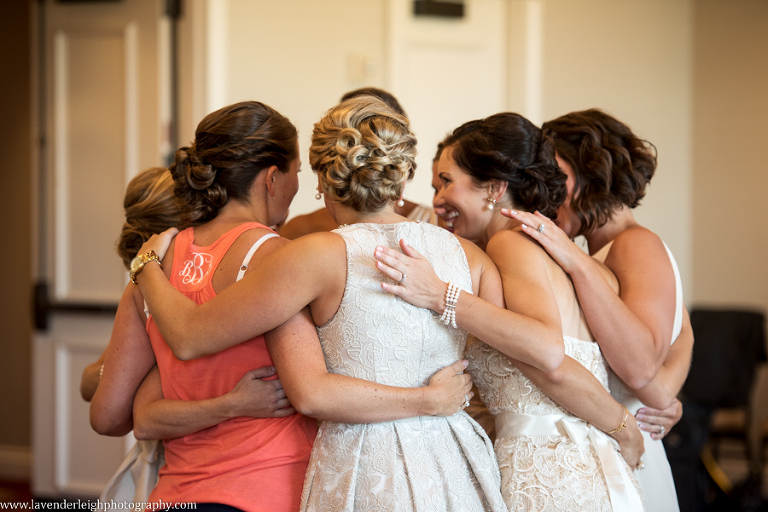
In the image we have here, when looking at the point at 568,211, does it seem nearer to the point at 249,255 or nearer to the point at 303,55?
the point at 249,255

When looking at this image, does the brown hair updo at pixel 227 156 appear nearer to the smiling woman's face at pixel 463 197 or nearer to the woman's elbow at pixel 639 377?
the smiling woman's face at pixel 463 197

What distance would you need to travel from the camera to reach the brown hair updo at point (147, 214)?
6.40 ft

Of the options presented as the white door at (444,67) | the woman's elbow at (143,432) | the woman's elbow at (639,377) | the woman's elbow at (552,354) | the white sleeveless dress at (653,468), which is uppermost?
the white door at (444,67)

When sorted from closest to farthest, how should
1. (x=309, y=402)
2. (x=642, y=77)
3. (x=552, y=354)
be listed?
(x=309, y=402)
(x=552, y=354)
(x=642, y=77)

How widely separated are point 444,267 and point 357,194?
24cm

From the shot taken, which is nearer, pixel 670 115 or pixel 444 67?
pixel 444 67

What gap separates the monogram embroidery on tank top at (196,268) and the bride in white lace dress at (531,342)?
16.3 inches

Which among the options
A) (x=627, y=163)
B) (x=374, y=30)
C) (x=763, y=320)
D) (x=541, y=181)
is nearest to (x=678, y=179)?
(x=763, y=320)

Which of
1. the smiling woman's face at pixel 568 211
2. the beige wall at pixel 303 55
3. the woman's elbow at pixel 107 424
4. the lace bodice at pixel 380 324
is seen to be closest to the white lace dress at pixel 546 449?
the lace bodice at pixel 380 324

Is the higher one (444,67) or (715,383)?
(444,67)

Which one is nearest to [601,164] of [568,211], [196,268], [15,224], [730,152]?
[568,211]

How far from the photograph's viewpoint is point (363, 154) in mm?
1377

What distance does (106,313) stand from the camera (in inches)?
148

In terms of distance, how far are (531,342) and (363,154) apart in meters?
0.53
